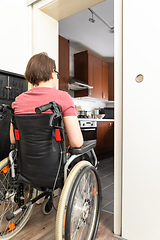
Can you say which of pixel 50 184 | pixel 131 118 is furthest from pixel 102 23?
pixel 50 184

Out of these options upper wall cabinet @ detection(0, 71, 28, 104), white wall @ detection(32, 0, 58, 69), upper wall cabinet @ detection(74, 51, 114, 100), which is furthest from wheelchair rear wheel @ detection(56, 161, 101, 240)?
upper wall cabinet @ detection(74, 51, 114, 100)

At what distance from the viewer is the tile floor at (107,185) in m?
1.87

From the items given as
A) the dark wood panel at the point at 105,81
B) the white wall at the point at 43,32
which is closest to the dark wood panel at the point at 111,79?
the dark wood panel at the point at 105,81

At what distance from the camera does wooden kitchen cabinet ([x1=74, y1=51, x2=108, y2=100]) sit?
4.13m

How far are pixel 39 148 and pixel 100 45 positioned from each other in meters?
3.67

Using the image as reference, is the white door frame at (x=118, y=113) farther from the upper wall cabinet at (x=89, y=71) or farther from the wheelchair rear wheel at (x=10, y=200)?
the upper wall cabinet at (x=89, y=71)

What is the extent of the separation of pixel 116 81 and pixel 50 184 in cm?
89

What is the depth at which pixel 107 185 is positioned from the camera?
8.02 feet

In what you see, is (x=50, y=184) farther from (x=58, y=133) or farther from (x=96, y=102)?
(x=96, y=102)

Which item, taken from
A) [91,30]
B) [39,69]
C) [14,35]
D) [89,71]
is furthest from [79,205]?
[89,71]

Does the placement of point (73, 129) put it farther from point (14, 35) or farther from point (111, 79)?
point (111, 79)

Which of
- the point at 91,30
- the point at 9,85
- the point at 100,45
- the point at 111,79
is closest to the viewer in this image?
the point at 9,85

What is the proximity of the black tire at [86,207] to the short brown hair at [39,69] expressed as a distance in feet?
2.12

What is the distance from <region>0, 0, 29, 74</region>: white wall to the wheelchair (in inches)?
34.8
